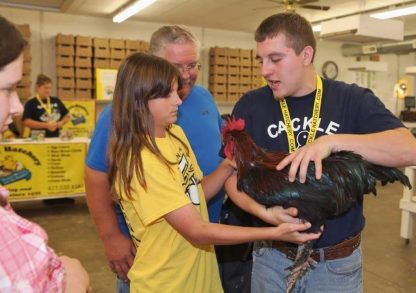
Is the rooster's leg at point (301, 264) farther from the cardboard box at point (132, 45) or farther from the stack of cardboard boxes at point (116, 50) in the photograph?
the cardboard box at point (132, 45)

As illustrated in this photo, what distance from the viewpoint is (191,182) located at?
176 cm

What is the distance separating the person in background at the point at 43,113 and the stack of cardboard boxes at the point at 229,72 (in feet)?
18.5

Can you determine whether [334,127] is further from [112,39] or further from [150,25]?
[150,25]

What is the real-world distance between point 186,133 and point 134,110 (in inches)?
22.0

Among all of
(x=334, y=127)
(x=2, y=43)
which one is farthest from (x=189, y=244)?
(x=2, y=43)

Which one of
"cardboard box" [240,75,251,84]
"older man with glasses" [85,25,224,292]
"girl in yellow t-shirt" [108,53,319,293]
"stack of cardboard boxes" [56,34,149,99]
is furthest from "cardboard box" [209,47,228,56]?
"girl in yellow t-shirt" [108,53,319,293]

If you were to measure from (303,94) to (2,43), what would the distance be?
1.24 metres

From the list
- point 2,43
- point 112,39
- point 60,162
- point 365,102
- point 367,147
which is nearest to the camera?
point 2,43

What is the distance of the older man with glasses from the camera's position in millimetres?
1887

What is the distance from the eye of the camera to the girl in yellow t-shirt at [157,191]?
1.50m

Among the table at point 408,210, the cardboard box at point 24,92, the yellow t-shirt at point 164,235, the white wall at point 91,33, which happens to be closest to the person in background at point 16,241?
the yellow t-shirt at point 164,235

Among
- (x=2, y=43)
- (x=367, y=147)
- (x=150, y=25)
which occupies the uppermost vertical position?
(x=150, y=25)

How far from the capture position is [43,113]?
24.0 ft

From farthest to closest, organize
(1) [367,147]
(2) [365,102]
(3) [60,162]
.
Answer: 1. (3) [60,162]
2. (2) [365,102]
3. (1) [367,147]
